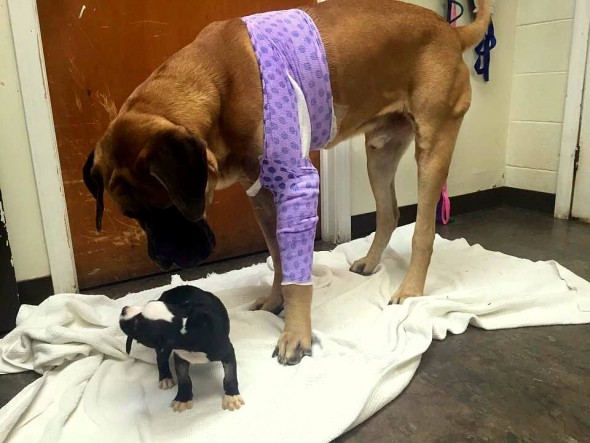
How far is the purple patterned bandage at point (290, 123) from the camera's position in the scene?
1.18m

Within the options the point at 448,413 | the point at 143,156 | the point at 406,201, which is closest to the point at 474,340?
the point at 448,413

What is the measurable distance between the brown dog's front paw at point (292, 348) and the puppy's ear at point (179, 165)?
455mm

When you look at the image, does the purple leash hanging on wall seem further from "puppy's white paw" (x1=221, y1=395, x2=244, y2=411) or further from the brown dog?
"puppy's white paw" (x1=221, y1=395, x2=244, y2=411)

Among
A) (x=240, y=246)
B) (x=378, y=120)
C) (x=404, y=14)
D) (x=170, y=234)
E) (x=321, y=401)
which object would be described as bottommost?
(x=240, y=246)

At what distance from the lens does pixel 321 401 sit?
3.54 ft

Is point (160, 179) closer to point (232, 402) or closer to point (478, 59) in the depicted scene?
point (232, 402)

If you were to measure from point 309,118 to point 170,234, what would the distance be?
0.47 meters

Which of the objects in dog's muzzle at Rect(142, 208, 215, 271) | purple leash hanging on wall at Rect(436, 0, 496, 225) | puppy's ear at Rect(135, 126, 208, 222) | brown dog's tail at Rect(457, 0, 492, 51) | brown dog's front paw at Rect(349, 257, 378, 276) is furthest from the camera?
purple leash hanging on wall at Rect(436, 0, 496, 225)

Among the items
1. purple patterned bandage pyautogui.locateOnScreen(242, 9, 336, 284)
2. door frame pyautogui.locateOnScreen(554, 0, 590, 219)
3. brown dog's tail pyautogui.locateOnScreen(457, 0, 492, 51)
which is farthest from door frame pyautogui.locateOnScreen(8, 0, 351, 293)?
door frame pyautogui.locateOnScreen(554, 0, 590, 219)

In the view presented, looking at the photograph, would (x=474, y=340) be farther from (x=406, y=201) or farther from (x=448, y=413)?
(x=406, y=201)

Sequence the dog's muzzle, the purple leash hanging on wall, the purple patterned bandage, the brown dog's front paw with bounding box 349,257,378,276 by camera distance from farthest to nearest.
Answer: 1. the purple leash hanging on wall
2. the brown dog's front paw with bounding box 349,257,378,276
3. the purple patterned bandage
4. the dog's muzzle

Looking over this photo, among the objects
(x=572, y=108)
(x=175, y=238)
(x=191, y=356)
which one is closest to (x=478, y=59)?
(x=572, y=108)

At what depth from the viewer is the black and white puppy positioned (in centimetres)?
97

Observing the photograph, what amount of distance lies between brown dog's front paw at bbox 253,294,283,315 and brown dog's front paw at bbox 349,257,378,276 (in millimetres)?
436
